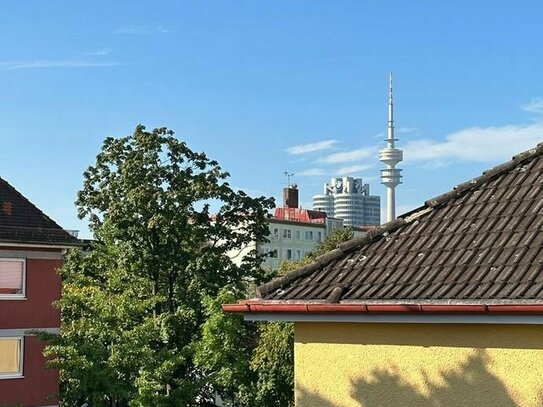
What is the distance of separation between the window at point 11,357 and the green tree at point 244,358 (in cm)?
587

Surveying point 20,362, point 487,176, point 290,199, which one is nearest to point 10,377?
point 20,362

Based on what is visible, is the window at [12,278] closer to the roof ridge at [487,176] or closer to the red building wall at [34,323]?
the red building wall at [34,323]

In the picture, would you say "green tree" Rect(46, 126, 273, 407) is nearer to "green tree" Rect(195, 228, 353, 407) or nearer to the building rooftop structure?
"green tree" Rect(195, 228, 353, 407)

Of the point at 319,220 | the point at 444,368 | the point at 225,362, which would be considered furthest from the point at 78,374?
the point at 319,220

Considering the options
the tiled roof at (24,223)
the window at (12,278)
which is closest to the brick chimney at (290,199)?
the tiled roof at (24,223)

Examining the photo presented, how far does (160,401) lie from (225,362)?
2.72 m

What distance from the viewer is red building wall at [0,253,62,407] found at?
2988 centimetres

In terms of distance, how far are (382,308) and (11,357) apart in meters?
23.8

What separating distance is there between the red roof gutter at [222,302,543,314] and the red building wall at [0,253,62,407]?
2164cm

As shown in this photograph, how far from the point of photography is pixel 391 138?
6063 inches

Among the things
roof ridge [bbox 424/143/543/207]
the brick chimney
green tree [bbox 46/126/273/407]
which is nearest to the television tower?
the brick chimney

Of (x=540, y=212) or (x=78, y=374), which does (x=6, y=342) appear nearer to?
(x=78, y=374)

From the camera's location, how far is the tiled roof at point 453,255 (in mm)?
8469

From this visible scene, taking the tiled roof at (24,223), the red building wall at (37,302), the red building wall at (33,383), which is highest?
the tiled roof at (24,223)
